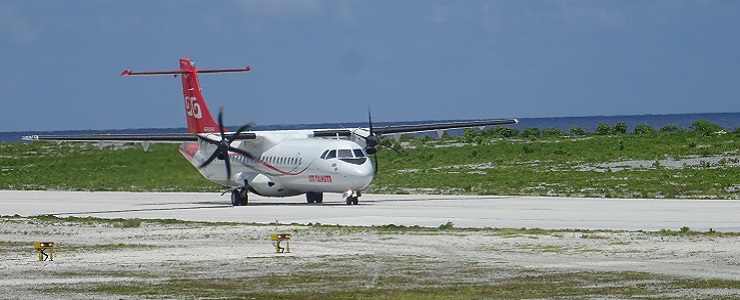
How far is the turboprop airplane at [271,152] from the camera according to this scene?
41406 millimetres

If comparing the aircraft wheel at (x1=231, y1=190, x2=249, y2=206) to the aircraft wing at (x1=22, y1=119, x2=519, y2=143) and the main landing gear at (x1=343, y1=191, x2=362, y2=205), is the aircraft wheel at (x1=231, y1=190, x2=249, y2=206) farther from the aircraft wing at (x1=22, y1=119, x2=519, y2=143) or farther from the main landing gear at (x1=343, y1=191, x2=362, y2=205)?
the main landing gear at (x1=343, y1=191, x2=362, y2=205)

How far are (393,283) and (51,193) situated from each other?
131 ft

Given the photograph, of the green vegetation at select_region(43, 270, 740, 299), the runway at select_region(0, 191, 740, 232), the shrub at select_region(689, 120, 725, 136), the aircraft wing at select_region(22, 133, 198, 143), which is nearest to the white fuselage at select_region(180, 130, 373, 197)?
the runway at select_region(0, 191, 740, 232)

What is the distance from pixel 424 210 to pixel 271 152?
871cm

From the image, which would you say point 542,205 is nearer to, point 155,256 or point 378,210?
point 378,210

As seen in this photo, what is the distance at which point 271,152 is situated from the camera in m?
44.2

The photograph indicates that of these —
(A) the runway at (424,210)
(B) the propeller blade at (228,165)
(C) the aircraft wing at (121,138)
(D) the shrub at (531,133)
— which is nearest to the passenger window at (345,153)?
(A) the runway at (424,210)

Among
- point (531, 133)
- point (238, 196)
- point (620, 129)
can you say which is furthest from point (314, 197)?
point (620, 129)

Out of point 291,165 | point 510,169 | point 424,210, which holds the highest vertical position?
point 291,165

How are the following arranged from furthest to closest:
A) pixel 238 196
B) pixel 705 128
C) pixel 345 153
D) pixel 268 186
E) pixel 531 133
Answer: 1. pixel 531 133
2. pixel 705 128
3. pixel 238 196
4. pixel 268 186
5. pixel 345 153

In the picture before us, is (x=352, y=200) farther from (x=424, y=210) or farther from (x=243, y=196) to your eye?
(x=424, y=210)

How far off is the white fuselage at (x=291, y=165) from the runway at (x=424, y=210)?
32.2 inches

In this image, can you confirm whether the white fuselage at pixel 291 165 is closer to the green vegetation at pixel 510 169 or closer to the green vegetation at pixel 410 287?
the green vegetation at pixel 510 169

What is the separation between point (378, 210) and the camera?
125ft
